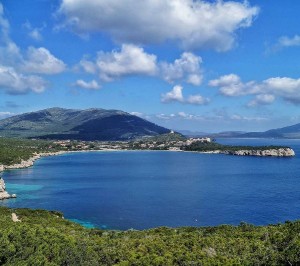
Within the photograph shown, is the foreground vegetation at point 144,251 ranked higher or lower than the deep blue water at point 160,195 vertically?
higher

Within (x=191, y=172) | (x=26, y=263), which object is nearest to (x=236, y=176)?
(x=191, y=172)

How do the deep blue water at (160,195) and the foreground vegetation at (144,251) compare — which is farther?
the deep blue water at (160,195)

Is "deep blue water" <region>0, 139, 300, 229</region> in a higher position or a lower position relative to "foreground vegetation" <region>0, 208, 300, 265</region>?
lower

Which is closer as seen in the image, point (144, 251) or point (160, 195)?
point (144, 251)

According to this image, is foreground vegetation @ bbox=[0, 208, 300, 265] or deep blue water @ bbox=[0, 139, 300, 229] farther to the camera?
deep blue water @ bbox=[0, 139, 300, 229]

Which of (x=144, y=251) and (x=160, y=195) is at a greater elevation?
(x=144, y=251)

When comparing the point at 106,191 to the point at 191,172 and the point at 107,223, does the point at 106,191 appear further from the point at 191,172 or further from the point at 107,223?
the point at 191,172

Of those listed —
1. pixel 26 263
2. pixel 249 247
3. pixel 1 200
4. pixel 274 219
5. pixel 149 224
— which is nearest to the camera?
pixel 26 263

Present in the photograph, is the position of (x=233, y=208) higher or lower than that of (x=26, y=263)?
lower
